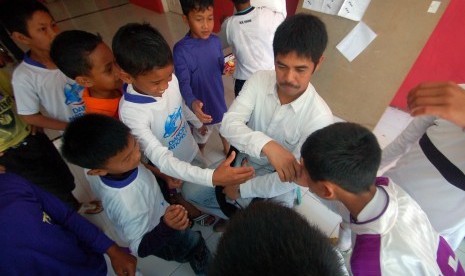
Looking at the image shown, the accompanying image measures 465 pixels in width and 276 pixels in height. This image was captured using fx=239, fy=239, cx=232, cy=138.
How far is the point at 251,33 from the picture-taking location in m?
1.66

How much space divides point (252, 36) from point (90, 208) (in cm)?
162

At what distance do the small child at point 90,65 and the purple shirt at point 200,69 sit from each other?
47cm

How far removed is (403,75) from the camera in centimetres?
176

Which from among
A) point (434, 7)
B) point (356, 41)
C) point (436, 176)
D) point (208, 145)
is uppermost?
point (434, 7)

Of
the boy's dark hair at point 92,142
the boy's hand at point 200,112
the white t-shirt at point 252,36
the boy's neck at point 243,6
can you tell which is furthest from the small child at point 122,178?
the boy's neck at point 243,6

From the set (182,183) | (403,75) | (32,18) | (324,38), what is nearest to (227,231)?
(324,38)

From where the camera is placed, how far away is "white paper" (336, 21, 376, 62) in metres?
1.85

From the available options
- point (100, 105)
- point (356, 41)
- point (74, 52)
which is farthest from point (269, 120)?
point (356, 41)

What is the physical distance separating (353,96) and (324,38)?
4.28ft

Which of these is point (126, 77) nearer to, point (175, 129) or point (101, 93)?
point (101, 93)

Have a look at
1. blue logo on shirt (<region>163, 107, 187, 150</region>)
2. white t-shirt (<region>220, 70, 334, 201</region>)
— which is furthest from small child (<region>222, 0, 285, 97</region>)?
blue logo on shirt (<region>163, 107, 187, 150</region>)

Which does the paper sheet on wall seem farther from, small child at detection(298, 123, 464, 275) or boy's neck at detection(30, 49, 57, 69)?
boy's neck at detection(30, 49, 57, 69)

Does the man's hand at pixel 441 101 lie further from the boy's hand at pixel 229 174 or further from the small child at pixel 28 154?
the small child at pixel 28 154

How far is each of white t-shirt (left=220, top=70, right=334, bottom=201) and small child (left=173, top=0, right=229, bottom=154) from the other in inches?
14.1
